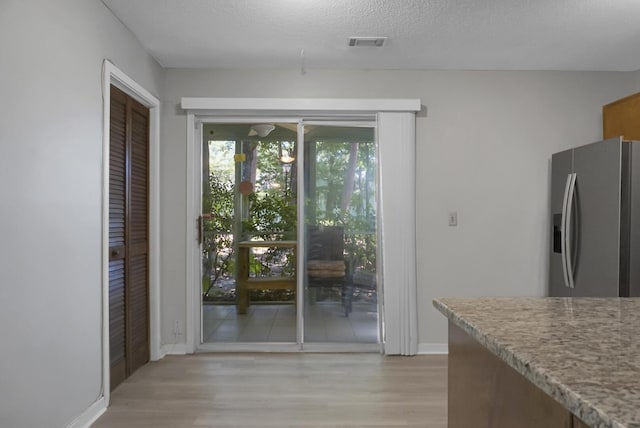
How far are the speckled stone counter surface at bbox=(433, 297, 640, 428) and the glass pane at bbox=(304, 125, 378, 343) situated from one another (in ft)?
8.19

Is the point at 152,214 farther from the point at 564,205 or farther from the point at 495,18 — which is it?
the point at 564,205

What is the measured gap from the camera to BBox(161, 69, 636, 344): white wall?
3.72m

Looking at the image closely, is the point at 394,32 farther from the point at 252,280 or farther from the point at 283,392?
the point at 283,392

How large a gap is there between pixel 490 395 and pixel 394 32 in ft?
8.50

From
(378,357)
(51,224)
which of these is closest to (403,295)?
(378,357)

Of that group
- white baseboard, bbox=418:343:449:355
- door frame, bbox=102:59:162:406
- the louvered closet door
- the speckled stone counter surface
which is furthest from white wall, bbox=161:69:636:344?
the speckled stone counter surface

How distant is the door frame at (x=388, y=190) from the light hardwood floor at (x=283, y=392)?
0.89 ft

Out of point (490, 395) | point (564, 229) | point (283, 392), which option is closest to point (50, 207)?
point (283, 392)

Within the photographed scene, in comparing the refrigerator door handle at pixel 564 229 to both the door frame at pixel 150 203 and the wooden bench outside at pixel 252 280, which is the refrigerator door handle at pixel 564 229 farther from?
the door frame at pixel 150 203

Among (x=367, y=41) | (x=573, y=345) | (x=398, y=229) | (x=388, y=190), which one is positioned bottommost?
(x=573, y=345)

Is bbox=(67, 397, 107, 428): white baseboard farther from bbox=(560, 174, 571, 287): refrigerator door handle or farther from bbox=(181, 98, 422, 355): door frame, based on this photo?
bbox=(560, 174, 571, 287): refrigerator door handle

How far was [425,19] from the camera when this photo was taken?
2797 mm

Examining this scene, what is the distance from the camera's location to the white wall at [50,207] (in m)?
1.77

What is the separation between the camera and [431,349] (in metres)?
3.72
